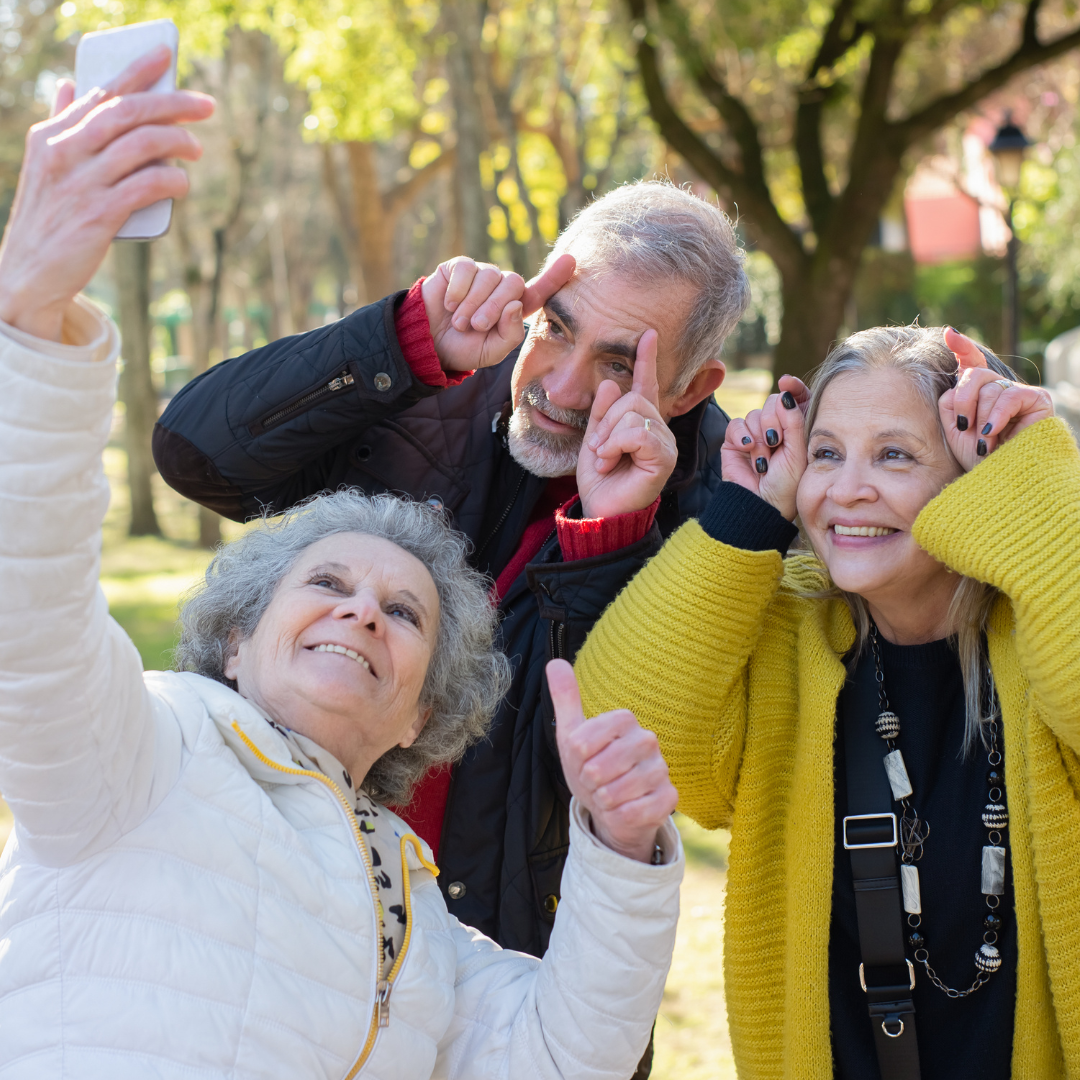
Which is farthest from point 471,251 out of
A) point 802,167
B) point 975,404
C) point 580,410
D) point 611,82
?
point 611,82

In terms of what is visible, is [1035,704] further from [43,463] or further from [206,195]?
[206,195]

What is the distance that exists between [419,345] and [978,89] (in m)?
9.58

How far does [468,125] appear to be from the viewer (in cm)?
1001

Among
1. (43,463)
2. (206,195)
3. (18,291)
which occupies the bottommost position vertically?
(206,195)

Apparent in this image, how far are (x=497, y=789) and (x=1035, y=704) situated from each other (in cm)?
118

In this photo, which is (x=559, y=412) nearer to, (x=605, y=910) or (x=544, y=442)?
(x=544, y=442)

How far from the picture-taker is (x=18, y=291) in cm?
145

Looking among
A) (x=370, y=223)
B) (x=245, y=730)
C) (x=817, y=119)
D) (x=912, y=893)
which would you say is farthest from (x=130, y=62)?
(x=370, y=223)

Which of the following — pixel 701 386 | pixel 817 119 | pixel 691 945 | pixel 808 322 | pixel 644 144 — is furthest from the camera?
pixel 644 144

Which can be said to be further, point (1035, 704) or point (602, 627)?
point (602, 627)

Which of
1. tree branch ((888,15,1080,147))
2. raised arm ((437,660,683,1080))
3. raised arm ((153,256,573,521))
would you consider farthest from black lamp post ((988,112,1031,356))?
raised arm ((437,660,683,1080))

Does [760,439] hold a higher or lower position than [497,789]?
higher

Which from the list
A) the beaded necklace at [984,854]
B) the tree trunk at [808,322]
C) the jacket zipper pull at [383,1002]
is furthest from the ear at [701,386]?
the tree trunk at [808,322]

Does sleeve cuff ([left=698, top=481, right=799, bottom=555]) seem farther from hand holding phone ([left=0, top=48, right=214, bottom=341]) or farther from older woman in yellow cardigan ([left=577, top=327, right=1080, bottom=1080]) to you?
hand holding phone ([left=0, top=48, right=214, bottom=341])
